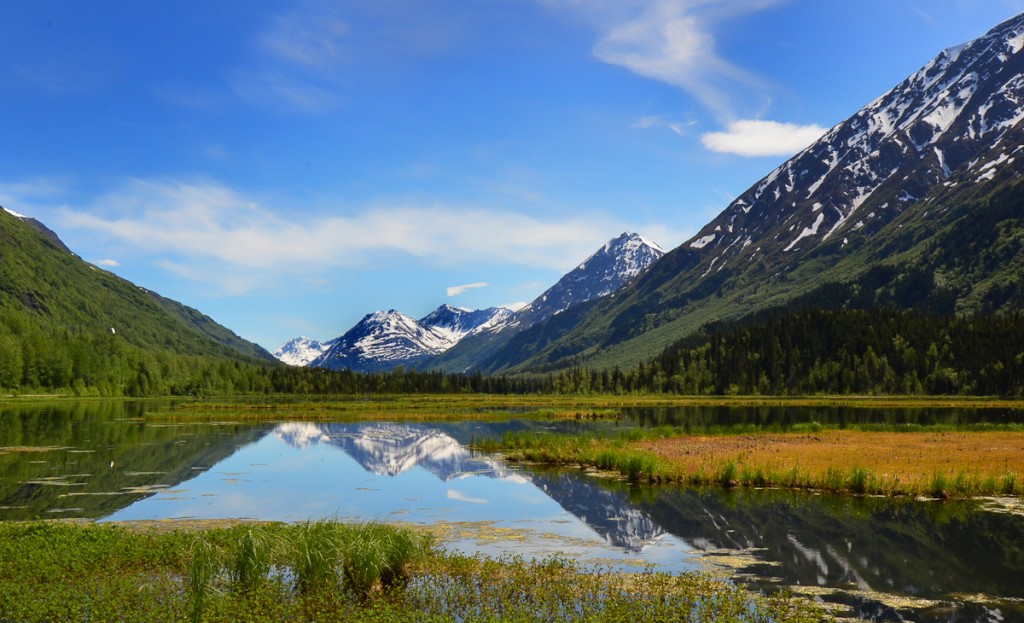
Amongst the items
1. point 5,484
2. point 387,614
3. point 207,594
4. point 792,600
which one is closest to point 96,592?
point 207,594

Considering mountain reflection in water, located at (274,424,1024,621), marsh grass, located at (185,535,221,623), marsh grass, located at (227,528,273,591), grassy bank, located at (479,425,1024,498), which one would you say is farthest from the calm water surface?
marsh grass, located at (185,535,221,623)

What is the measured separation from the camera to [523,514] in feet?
140

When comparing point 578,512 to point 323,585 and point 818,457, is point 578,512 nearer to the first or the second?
point 323,585

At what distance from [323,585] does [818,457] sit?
47.6 m

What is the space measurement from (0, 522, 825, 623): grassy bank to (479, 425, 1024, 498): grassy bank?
26682mm

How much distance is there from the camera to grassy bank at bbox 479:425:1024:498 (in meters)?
47.5

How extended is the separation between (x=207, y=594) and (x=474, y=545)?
534 inches

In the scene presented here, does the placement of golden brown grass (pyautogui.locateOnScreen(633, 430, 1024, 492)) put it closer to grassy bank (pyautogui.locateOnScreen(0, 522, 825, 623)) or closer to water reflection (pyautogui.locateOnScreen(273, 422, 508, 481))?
water reflection (pyautogui.locateOnScreen(273, 422, 508, 481))

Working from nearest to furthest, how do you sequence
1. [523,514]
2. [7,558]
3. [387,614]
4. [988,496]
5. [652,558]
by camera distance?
[387,614]
[7,558]
[652,558]
[523,514]
[988,496]

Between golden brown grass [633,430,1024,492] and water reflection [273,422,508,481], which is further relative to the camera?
water reflection [273,422,508,481]

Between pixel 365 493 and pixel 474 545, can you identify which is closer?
pixel 474 545

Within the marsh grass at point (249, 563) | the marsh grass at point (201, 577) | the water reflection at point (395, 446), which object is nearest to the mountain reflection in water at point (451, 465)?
the water reflection at point (395, 446)

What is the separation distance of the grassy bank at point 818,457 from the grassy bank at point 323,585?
2668 cm

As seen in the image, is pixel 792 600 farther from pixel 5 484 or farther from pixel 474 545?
pixel 5 484
